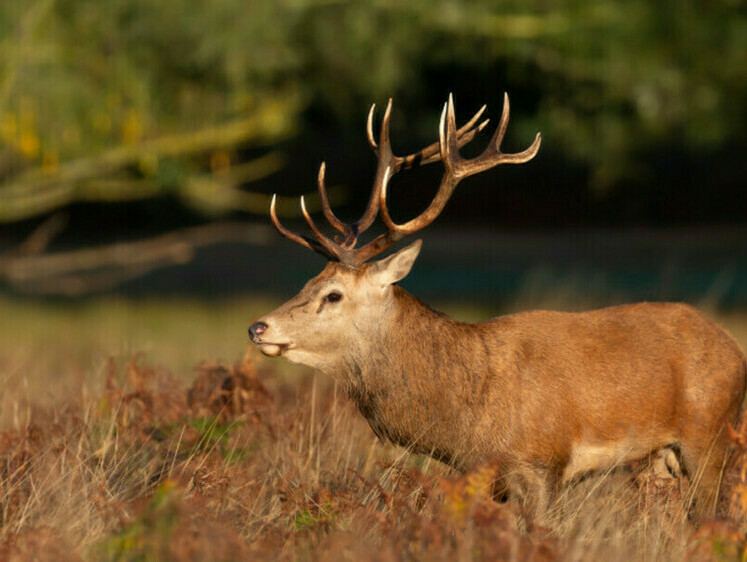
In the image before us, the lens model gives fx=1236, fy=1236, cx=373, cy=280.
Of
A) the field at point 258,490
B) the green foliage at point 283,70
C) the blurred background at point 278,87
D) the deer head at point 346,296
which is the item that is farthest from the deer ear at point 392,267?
the green foliage at point 283,70

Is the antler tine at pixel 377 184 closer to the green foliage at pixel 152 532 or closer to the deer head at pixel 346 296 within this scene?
the deer head at pixel 346 296

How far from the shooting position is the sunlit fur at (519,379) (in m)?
5.20

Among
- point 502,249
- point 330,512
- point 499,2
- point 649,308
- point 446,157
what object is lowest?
point 502,249

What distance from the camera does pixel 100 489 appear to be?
4676 millimetres

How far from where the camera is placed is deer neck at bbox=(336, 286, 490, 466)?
5238 millimetres

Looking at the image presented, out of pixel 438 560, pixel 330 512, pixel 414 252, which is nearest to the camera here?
pixel 438 560

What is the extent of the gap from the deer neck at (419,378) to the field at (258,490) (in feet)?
0.61

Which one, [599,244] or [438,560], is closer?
[438,560]

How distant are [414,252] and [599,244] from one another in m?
19.4

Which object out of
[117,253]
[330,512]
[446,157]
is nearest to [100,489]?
[330,512]

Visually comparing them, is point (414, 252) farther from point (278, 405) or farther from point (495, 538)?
point (495, 538)

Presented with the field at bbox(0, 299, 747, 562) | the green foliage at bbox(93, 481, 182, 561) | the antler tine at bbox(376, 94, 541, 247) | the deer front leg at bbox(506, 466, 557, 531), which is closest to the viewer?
the green foliage at bbox(93, 481, 182, 561)

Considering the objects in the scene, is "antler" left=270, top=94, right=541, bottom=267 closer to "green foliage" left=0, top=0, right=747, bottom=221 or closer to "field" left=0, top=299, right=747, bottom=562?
"field" left=0, top=299, right=747, bottom=562

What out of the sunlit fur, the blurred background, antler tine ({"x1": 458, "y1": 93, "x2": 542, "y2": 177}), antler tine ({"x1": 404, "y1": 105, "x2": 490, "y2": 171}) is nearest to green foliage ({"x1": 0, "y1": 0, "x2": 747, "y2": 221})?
the blurred background
